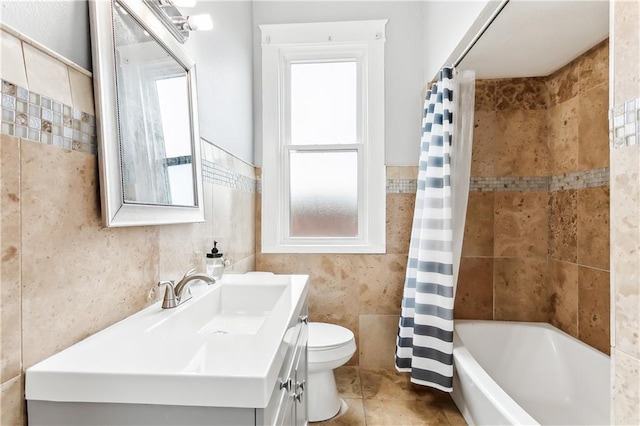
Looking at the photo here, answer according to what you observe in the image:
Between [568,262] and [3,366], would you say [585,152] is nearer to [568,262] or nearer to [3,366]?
[568,262]

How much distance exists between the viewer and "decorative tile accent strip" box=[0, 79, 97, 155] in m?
0.68

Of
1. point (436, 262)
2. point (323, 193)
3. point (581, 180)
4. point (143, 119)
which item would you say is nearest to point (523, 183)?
point (581, 180)

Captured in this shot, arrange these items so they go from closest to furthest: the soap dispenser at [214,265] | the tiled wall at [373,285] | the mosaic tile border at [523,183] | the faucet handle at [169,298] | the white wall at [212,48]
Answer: the white wall at [212,48] < the faucet handle at [169,298] < the soap dispenser at [214,265] < the mosaic tile border at [523,183] < the tiled wall at [373,285]

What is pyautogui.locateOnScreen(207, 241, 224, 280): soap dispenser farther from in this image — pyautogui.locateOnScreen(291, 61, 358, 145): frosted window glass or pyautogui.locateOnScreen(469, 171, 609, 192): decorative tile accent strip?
pyautogui.locateOnScreen(469, 171, 609, 192): decorative tile accent strip

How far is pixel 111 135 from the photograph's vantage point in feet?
3.04

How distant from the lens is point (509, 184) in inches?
93.3

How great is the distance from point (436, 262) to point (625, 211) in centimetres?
135

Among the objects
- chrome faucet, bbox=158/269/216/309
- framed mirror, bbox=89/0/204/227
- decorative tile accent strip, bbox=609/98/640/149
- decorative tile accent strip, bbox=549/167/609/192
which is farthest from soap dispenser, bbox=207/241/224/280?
decorative tile accent strip, bbox=549/167/609/192

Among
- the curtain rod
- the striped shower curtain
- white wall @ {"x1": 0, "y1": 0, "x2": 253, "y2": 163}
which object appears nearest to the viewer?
white wall @ {"x1": 0, "y1": 0, "x2": 253, "y2": 163}

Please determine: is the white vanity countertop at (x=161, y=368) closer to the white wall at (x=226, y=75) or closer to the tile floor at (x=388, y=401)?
the white wall at (x=226, y=75)

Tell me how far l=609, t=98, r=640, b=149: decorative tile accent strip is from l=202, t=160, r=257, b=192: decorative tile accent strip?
1444mm

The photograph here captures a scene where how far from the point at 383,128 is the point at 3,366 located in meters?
2.33

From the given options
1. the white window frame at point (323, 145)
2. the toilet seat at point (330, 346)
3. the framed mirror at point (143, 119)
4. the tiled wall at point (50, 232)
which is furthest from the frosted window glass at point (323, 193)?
the tiled wall at point (50, 232)

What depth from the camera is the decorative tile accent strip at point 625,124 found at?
2.13 feet
